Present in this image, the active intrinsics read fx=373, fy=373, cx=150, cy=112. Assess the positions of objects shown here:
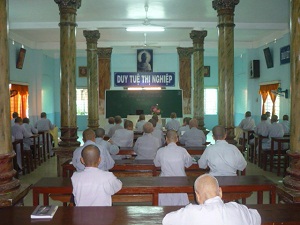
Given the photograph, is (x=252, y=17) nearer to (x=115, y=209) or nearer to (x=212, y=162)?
(x=212, y=162)

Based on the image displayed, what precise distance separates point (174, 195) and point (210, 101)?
15.4 m

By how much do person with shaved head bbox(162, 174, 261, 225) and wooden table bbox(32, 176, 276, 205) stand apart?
1.64 m

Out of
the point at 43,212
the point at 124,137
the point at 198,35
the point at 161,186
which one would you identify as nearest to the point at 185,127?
the point at 124,137

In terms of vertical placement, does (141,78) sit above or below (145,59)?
below

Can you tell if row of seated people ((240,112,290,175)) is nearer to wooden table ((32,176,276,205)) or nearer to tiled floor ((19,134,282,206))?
tiled floor ((19,134,282,206))

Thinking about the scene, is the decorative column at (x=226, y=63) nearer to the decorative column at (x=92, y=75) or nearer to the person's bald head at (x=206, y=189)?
the person's bald head at (x=206, y=189)

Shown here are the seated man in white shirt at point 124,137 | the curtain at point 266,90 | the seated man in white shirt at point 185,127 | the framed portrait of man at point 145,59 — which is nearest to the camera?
the seated man in white shirt at point 124,137

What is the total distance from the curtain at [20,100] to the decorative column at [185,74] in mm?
6211

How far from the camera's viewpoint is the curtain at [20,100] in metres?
13.3

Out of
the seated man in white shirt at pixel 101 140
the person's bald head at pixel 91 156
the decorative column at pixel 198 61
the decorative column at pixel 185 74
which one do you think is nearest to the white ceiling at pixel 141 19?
the decorative column at pixel 198 61

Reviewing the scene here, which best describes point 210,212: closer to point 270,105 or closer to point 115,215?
point 115,215

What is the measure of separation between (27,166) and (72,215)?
20.6 feet

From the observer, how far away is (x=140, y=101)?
52.1 ft

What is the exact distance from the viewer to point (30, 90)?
1477 cm
